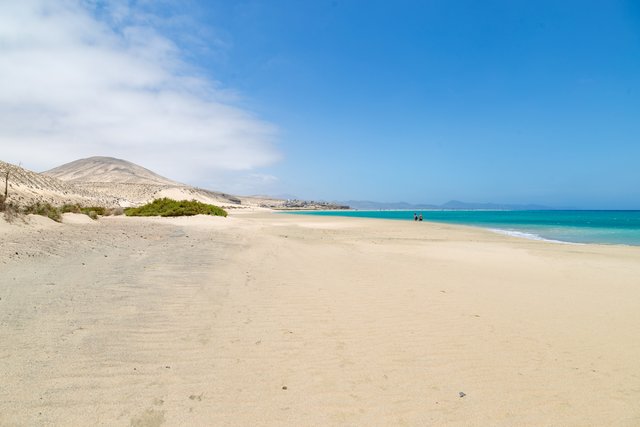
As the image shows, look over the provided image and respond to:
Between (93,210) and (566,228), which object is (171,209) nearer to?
(93,210)

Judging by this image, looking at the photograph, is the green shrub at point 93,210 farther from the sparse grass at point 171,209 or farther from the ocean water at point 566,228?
the ocean water at point 566,228

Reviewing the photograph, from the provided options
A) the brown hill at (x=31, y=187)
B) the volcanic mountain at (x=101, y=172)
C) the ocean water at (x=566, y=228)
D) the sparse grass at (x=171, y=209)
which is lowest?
the ocean water at (x=566, y=228)

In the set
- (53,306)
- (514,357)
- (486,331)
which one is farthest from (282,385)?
(53,306)

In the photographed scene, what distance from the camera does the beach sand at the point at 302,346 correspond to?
2.96m

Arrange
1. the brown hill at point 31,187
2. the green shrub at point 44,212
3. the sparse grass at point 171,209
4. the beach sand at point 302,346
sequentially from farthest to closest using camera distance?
the sparse grass at point 171,209, the brown hill at point 31,187, the green shrub at point 44,212, the beach sand at point 302,346

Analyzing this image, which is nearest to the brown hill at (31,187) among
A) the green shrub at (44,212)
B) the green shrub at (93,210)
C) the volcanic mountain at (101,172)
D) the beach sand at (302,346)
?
the green shrub at (93,210)

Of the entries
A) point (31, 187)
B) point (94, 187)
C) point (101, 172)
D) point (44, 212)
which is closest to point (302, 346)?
point (44, 212)

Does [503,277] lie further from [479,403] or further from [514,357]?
[479,403]

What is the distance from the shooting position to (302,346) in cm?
423

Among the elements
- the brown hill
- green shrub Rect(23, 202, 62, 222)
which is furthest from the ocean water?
the brown hill

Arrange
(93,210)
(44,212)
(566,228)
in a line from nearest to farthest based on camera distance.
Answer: (44,212)
(93,210)
(566,228)

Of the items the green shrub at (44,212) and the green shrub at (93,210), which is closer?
the green shrub at (44,212)

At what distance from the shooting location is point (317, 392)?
10.6ft

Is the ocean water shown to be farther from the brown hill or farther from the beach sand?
the brown hill
